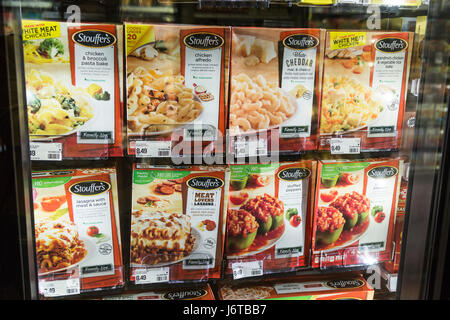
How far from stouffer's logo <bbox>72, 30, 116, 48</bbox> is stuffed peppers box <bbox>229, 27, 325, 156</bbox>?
0.43 metres

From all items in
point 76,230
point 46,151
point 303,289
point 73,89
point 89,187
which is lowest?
point 303,289

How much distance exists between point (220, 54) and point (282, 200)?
2.03 ft

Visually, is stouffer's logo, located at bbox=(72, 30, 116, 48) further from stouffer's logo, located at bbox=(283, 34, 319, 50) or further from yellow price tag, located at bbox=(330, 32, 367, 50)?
yellow price tag, located at bbox=(330, 32, 367, 50)

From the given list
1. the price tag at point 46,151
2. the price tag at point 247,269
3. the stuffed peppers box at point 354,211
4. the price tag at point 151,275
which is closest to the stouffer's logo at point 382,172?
the stuffed peppers box at point 354,211

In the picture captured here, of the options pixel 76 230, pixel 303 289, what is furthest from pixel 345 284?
pixel 76 230

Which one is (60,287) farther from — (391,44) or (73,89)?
(391,44)

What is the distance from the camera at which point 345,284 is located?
5.44 feet

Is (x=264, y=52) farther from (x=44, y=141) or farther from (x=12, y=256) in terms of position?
(x=12, y=256)

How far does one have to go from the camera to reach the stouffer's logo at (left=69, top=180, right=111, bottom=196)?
1403 mm

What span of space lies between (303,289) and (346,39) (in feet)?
3.33

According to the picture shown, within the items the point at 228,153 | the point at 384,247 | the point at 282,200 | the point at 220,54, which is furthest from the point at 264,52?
the point at 384,247

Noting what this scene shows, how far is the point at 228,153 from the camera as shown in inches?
56.9

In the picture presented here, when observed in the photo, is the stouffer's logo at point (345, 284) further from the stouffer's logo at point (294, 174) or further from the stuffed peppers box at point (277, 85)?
the stuffed peppers box at point (277, 85)

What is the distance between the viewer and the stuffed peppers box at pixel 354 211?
1567 millimetres
